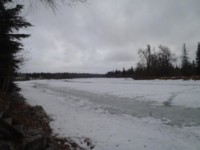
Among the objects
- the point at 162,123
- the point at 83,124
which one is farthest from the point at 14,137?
the point at 162,123

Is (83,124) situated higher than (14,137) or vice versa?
(14,137)

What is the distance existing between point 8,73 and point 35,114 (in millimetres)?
6149

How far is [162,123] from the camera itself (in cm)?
900

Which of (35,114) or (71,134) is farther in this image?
(35,114)

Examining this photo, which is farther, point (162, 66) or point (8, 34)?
point (162, 66)

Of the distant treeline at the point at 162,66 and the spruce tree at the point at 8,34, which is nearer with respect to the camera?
the spruce tree at the point at 8,34

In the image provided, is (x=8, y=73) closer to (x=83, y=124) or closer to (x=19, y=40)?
(x=19, y=40)

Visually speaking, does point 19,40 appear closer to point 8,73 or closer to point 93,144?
point 8,73

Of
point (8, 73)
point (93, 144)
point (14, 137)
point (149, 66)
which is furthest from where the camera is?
point (149, 66)

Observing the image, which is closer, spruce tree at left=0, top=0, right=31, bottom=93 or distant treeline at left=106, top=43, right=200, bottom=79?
spruce tree at left=0, top=0, right=31, bottom=93

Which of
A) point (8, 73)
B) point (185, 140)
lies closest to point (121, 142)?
point (185, 140)

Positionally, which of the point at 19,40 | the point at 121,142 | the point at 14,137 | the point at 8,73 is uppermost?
the point at 19,40

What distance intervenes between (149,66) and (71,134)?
2343 inches

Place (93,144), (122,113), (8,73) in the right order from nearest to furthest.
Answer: (93,144), (122,113), (8,73)
